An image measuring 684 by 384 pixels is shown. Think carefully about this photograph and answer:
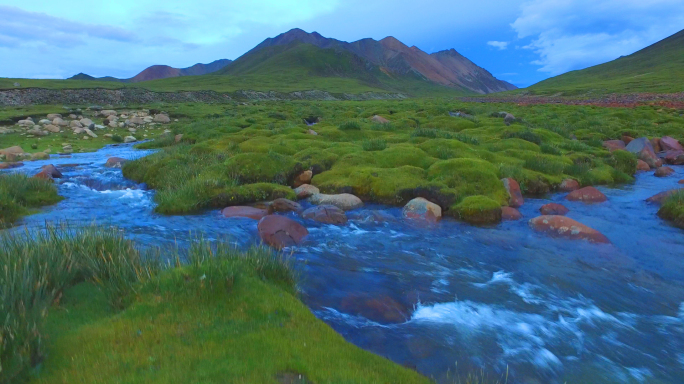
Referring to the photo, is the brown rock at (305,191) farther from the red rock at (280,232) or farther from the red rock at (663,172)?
the red rock at (663,172)

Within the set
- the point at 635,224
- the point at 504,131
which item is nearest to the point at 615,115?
the point at 504,131

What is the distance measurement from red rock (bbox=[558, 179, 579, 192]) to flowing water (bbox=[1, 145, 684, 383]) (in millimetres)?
2771

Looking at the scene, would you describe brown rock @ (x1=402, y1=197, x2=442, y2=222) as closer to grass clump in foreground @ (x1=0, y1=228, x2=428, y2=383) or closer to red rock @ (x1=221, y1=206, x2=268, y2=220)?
red rock @ (x1=221, y1=206, x2=268, y2=220)

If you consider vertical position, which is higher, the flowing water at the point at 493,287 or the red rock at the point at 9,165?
the flowing water at the point at 493,287

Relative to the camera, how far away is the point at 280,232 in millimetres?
12234

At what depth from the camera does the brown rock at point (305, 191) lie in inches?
674

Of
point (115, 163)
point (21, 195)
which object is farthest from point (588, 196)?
point (115, 163)

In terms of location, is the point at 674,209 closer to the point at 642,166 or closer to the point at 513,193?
the point at 513,193

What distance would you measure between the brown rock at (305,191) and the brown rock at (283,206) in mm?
1498

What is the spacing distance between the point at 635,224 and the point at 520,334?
9.36 m

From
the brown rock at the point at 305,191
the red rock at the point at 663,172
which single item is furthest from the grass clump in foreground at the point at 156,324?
the red rock at the point at 663,172

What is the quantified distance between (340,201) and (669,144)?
25067 mm

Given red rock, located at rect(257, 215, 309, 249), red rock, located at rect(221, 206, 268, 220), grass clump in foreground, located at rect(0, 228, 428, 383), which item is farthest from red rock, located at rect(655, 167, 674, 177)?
grass clump in foreground, located at rect(0, 228, 428, 383)

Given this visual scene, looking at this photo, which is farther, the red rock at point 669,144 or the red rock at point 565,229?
the red rock at point 669,144
